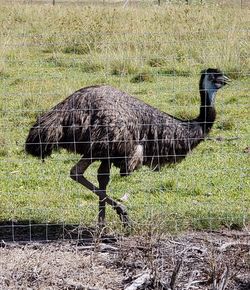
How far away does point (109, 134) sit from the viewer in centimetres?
602

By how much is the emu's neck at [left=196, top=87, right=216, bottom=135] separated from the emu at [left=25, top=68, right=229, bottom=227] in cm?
14

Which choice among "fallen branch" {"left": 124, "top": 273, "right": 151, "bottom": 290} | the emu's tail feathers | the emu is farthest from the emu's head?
"fallen branch" {"left": 124, "top": 273, "right": 151, "bottom": 290}

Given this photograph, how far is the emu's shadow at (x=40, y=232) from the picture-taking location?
609cm

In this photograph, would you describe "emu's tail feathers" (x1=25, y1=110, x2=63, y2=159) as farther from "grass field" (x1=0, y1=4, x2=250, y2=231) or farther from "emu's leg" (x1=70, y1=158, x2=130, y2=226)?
"grass field" (x1=0, y1=4, x2=250, y2=231)

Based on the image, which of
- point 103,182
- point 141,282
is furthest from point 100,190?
point 141,282

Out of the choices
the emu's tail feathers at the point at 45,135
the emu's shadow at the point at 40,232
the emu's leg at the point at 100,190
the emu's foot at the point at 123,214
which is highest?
the emu's tail feathers at the point at 45,135

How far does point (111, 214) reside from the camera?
670cm

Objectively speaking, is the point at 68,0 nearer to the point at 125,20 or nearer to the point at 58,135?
the point at 125,20

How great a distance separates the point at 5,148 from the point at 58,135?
2657mm

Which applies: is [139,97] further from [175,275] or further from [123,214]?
[175,275]

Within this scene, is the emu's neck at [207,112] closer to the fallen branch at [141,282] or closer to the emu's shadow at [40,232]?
the emu's shadow at [40,232]

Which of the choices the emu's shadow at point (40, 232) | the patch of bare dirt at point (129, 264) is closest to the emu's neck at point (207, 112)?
the patch of bare dirt at point (129, 264)

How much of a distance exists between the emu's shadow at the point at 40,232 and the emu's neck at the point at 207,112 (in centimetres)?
125

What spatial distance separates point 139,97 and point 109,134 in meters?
4.72
